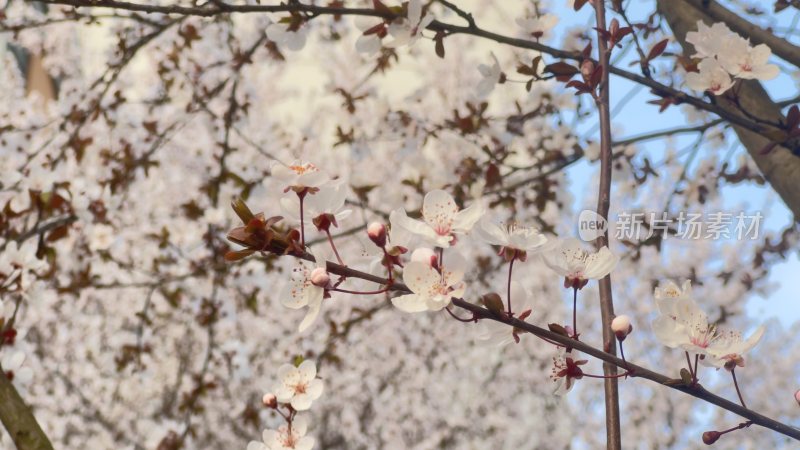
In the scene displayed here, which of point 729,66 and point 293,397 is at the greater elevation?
point 729,66

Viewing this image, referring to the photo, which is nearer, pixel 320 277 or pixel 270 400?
pixel 320 277

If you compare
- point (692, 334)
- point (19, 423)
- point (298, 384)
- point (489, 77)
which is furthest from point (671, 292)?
point (19, 423)

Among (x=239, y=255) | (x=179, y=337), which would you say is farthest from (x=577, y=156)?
(x=179, y=337)

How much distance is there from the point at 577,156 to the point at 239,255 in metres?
2.05

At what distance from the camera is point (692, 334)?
1.07 meters

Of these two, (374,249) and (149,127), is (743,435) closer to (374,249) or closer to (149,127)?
(149,127)

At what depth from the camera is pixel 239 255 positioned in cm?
101

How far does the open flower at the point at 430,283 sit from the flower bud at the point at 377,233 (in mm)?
48

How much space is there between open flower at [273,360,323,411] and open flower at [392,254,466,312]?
51 centimetres

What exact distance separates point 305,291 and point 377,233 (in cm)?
17

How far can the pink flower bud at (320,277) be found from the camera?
995mm

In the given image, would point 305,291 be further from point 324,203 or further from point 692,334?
point 692,334

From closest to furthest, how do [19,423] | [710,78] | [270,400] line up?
[270,400], [19,423], [710,78]

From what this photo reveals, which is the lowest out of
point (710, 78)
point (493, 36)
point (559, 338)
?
point (559, 338)
